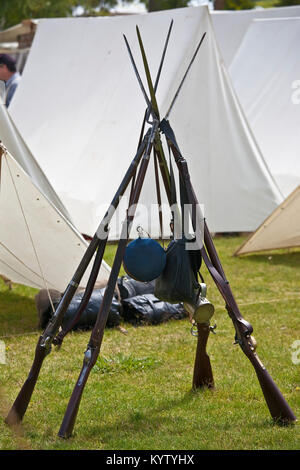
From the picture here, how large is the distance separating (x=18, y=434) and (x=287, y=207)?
4.05 m

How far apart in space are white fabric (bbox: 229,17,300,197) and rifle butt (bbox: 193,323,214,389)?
16.5 feet

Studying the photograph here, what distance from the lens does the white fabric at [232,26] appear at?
10.3m

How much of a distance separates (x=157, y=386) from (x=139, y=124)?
4.33m

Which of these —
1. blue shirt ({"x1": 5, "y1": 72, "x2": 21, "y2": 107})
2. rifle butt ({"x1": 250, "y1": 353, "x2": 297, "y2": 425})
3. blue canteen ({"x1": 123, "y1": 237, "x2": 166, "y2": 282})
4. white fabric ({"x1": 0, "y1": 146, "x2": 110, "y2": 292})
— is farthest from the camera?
blue shirt ({"x1": 5, "y1": 72, "x2": 21, "y2": 107})

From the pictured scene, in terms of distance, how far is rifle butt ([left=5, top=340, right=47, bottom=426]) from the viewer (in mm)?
3076

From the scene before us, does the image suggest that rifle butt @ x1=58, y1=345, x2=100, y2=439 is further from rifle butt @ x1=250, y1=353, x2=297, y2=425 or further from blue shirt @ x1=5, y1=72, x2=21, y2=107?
blue shirt @ x1=5, y1=72, x2=21, y2=107

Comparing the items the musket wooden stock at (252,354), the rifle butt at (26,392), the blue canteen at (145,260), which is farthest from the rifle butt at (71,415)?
the musket wooden stock at (252,354)

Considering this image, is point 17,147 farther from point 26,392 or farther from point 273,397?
point 273,397

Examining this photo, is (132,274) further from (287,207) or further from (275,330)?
(287,207)

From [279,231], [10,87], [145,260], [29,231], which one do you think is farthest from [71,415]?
[10,87]

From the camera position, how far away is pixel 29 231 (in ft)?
14.8

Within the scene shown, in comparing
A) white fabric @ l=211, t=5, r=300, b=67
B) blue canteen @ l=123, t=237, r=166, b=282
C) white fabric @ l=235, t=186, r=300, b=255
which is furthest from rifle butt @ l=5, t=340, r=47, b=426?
white fabric @ l=211, t=5, r=300, b=67
